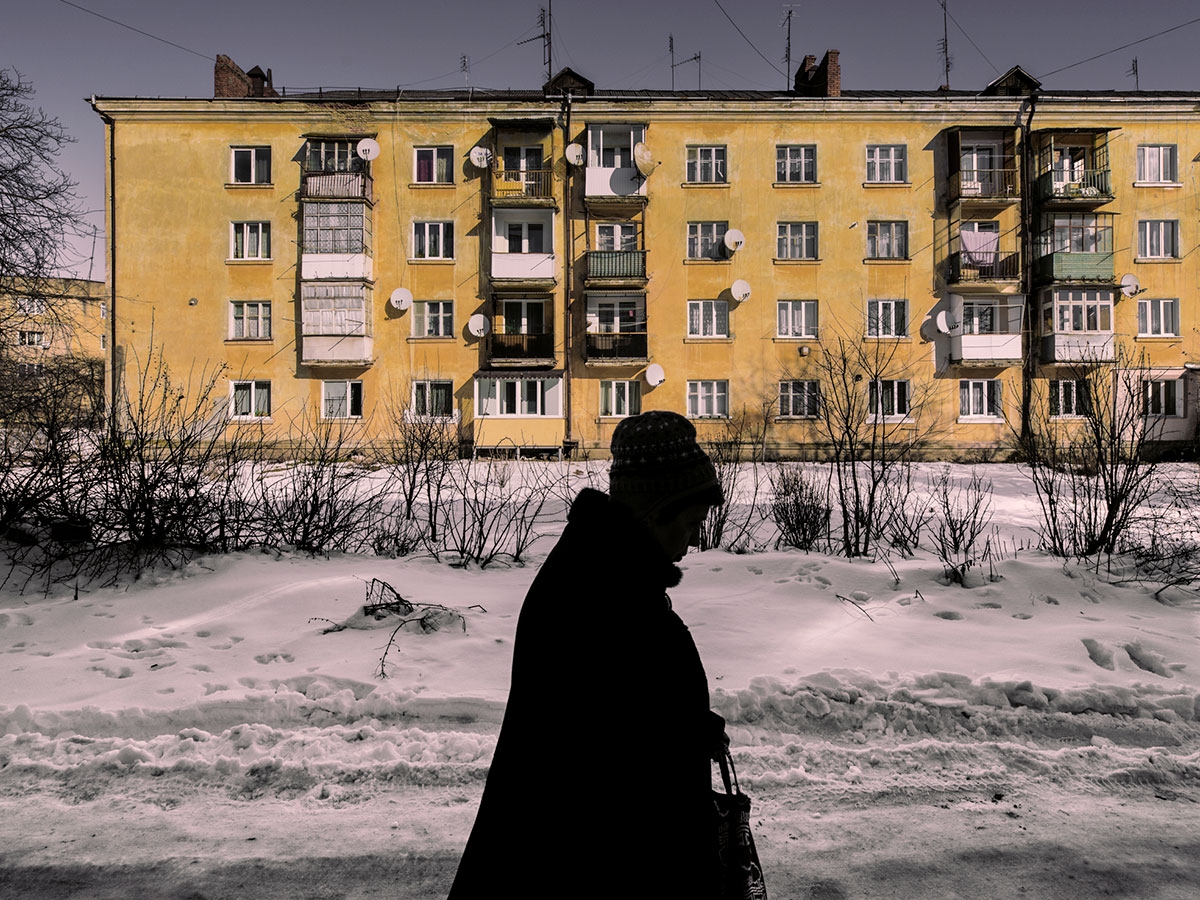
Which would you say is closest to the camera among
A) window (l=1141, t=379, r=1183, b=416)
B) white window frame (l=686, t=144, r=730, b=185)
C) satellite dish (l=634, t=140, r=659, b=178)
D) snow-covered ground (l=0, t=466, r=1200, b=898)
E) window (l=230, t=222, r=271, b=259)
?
snow-covered ground (l=0, t=466, r=1200, b=898)

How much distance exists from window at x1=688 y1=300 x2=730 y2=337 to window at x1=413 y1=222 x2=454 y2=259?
977cm

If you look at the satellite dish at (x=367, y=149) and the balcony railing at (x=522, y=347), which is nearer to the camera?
the satellite dish at (x=367, y=149)

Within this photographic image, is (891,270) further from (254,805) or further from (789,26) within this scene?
(254,805)

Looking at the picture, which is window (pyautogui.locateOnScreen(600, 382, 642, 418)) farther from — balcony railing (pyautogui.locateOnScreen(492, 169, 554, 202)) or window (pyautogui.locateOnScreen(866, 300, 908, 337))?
window (pyautogui.locateOnScreen(866, 300, 908, 337))

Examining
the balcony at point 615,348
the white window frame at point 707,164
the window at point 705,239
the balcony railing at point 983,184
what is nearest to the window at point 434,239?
the balcony at point 615,348

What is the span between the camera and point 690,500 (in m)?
1.83

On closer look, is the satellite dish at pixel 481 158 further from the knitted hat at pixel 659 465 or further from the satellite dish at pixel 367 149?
the knitted hat at pixel 659 465

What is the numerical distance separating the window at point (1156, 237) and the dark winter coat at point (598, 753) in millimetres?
36388

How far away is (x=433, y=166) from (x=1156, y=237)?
2899 centimetres

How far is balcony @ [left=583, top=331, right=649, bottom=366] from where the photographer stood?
1135 inches

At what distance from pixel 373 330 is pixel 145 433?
21.8m

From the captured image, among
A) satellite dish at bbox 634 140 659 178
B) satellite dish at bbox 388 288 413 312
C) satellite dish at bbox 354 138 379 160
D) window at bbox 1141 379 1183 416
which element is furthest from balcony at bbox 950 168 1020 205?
satellite dish at bbox 354 138 379 160

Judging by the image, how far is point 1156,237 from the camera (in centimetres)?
2994

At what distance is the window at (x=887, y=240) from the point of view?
2961cm
